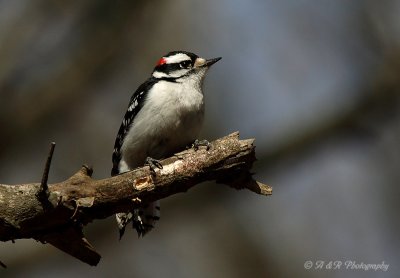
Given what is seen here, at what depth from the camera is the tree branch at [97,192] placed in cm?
444

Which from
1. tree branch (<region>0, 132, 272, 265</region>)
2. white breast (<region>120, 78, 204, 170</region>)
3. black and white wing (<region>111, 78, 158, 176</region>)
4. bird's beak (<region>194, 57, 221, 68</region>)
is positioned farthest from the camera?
bird's beak (<region>194, 57, 221, 68</region>)

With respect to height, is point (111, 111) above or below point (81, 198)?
below

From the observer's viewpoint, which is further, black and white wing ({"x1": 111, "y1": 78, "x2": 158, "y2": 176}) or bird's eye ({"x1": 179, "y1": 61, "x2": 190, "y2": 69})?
bird's eye ({"x1": 179, "y1": 61, "x2": 190, "y2": 69})

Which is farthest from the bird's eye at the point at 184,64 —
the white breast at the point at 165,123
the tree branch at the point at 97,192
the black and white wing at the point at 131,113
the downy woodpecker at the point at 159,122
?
the tree branch at the point at 97,192

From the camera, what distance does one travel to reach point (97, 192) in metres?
4.64

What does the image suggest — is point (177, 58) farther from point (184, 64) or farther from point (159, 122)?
point (159, 122)

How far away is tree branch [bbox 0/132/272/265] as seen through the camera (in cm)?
444

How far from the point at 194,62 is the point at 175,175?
6.61 ft

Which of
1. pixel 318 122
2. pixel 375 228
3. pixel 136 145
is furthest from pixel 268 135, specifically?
pixel 136 145

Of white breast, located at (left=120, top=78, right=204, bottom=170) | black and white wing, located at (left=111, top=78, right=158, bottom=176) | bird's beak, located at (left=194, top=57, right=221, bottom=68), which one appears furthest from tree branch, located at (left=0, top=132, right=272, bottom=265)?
bird's beak, located at (left=194, top=57, right=221, bottom=68)

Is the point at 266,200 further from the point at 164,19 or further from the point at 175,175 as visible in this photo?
the point at 175,175

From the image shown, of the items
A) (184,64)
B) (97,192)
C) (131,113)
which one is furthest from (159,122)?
(97,192)

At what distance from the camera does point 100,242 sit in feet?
29.5

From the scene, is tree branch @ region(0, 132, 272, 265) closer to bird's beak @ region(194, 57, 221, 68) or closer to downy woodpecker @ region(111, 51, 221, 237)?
downy woodpecker @ region(111, 51, 221, 237)
